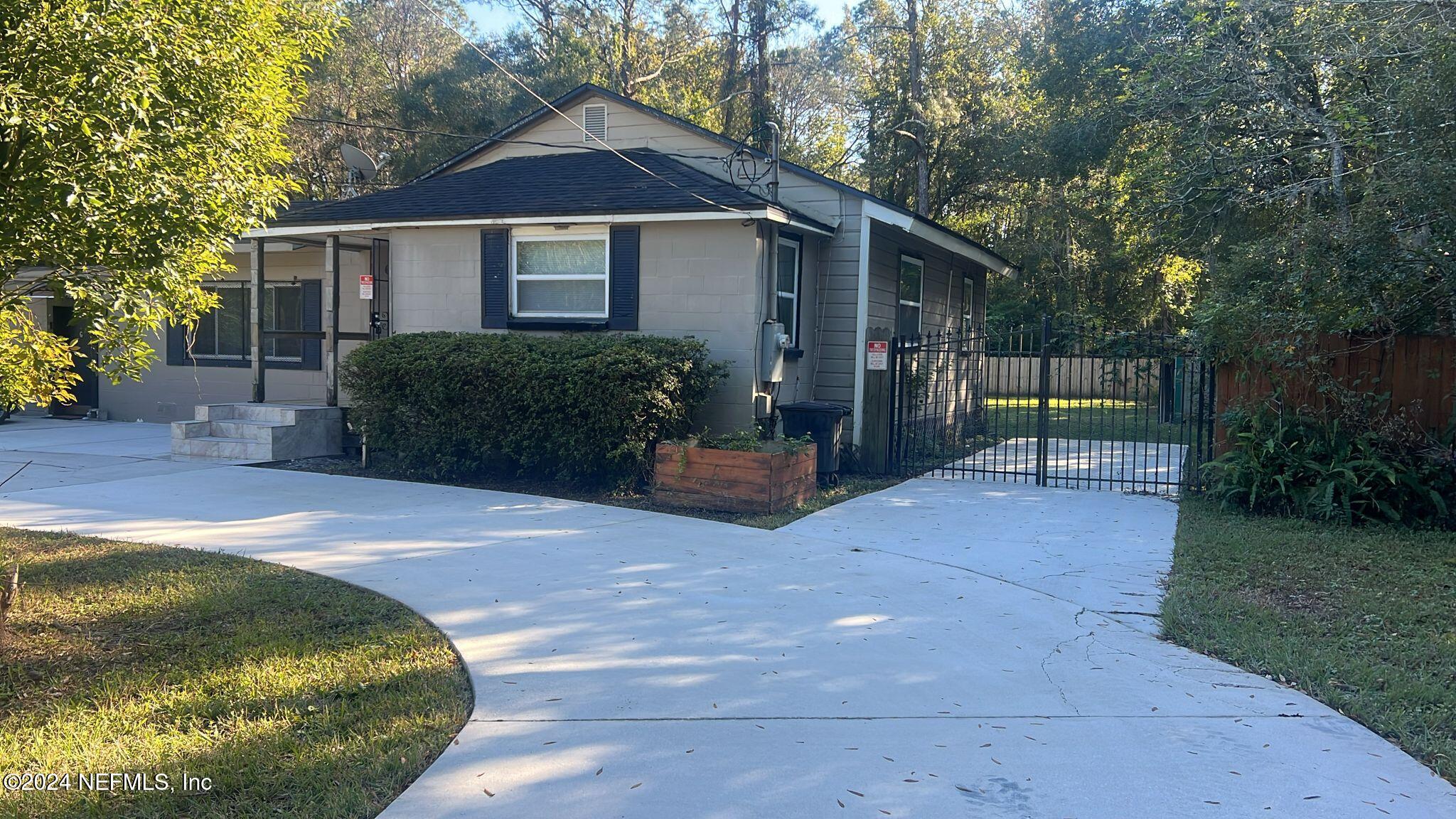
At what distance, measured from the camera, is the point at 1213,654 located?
545cm

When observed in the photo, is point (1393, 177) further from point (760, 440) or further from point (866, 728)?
point (866, 728)

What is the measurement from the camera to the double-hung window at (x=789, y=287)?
38.9 feet

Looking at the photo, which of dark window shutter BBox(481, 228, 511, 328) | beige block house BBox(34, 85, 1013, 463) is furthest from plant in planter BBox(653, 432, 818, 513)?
dark window shutter BBox(481, 228, 511, 328)

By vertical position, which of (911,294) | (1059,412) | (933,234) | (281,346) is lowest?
(1059,412)

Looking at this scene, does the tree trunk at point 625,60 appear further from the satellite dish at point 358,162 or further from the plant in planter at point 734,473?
the plant in planter at point 734,473

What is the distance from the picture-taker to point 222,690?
4516mm

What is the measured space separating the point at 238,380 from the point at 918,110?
19085 mm

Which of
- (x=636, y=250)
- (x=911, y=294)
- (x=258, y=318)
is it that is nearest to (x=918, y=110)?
(x=911, y=294)

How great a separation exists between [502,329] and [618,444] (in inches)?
120

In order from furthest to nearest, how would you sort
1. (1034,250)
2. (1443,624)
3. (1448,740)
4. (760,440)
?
(1034,250)
(760,440)
(1443,624)
(1448,740)

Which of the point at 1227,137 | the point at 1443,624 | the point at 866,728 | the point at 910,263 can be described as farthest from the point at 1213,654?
the point at 910,263

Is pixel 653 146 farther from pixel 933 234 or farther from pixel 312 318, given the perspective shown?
pixel 312 318

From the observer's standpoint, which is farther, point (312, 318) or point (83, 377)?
point (83, 377)

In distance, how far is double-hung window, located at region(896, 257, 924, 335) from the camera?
1435 centimetres
